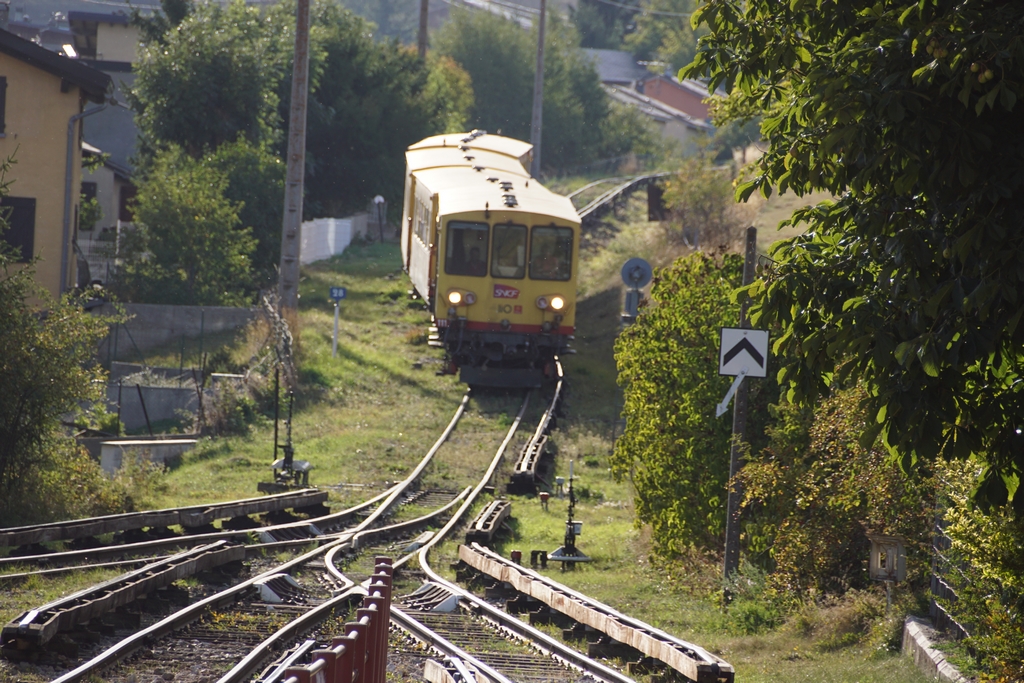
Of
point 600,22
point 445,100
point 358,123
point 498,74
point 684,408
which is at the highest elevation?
point 600,22

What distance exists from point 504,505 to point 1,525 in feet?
20.0

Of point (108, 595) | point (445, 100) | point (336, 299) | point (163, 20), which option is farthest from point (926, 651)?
point (445, 100)

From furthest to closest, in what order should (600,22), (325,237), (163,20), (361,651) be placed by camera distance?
(600,22)
(325,237)
(163,20)
(361,651)

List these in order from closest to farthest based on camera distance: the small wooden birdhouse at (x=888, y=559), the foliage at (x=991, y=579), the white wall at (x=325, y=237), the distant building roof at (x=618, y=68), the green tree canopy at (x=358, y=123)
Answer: the foliage at (x=991, y=579) → the small wooden birdhouse at (x=888, y=559) → the white wall at (x=325, y=237) → the green tree canopy at (x=358, y=123) → the distant building roof at (x=618, y=68)

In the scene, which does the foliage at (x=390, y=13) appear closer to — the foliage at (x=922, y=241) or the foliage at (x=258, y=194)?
the foliage at (x=258, y=194)

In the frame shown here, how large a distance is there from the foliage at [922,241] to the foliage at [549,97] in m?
63.0

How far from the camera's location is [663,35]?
99688 millimetres

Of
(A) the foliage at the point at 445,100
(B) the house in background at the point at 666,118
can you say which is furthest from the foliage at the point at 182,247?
(B) the house in background at the point at 666,118

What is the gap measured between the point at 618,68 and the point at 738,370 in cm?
8901

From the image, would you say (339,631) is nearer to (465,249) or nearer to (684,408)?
(684,408)

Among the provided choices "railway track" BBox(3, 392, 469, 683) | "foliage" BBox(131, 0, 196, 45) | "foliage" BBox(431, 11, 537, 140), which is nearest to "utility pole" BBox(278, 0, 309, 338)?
"railway track" BBox(3, 392, 469, 683)

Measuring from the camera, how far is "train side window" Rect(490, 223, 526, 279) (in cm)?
2269

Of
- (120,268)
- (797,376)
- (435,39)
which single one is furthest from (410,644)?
(435,39)

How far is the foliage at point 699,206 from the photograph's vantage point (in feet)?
116
